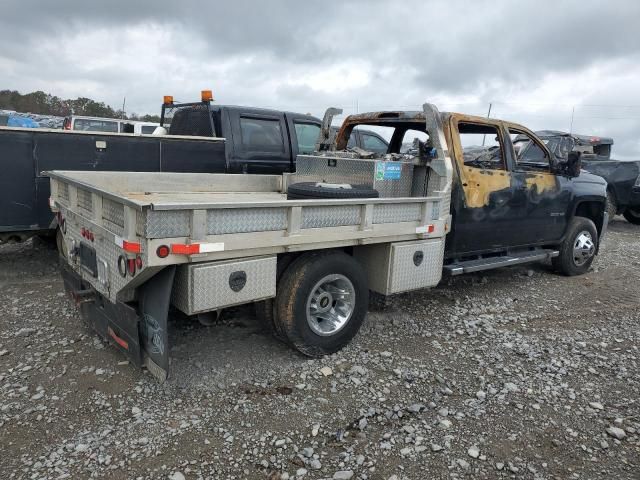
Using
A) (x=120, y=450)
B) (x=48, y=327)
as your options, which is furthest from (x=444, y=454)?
(x=48, y=327)

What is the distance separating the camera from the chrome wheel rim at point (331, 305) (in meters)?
3.99

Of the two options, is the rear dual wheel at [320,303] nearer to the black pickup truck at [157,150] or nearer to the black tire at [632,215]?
the black pickup truck at [157,150]

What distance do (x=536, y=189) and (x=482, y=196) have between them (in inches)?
40.3

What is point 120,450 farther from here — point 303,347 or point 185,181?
point 185,181

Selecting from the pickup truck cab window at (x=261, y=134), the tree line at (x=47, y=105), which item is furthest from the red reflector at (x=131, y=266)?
the tree line at (x=47, y=105)

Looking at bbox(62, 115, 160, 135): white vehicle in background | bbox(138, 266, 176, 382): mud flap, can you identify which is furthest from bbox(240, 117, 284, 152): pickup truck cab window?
bbox(62, 115, 160, 135): white vehicle in background

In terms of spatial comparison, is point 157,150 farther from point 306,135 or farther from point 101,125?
point 101,125

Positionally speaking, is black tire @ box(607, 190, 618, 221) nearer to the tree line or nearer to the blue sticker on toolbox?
the blue sticker on toolbox

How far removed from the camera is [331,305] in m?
4.14

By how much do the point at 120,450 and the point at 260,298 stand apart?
1.24 m

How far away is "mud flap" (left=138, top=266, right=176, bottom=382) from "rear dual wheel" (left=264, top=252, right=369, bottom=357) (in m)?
0.87

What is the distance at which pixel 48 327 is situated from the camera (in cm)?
443

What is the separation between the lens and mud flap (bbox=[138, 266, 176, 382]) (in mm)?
3186

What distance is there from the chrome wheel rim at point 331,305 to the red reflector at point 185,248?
3.73 ft
